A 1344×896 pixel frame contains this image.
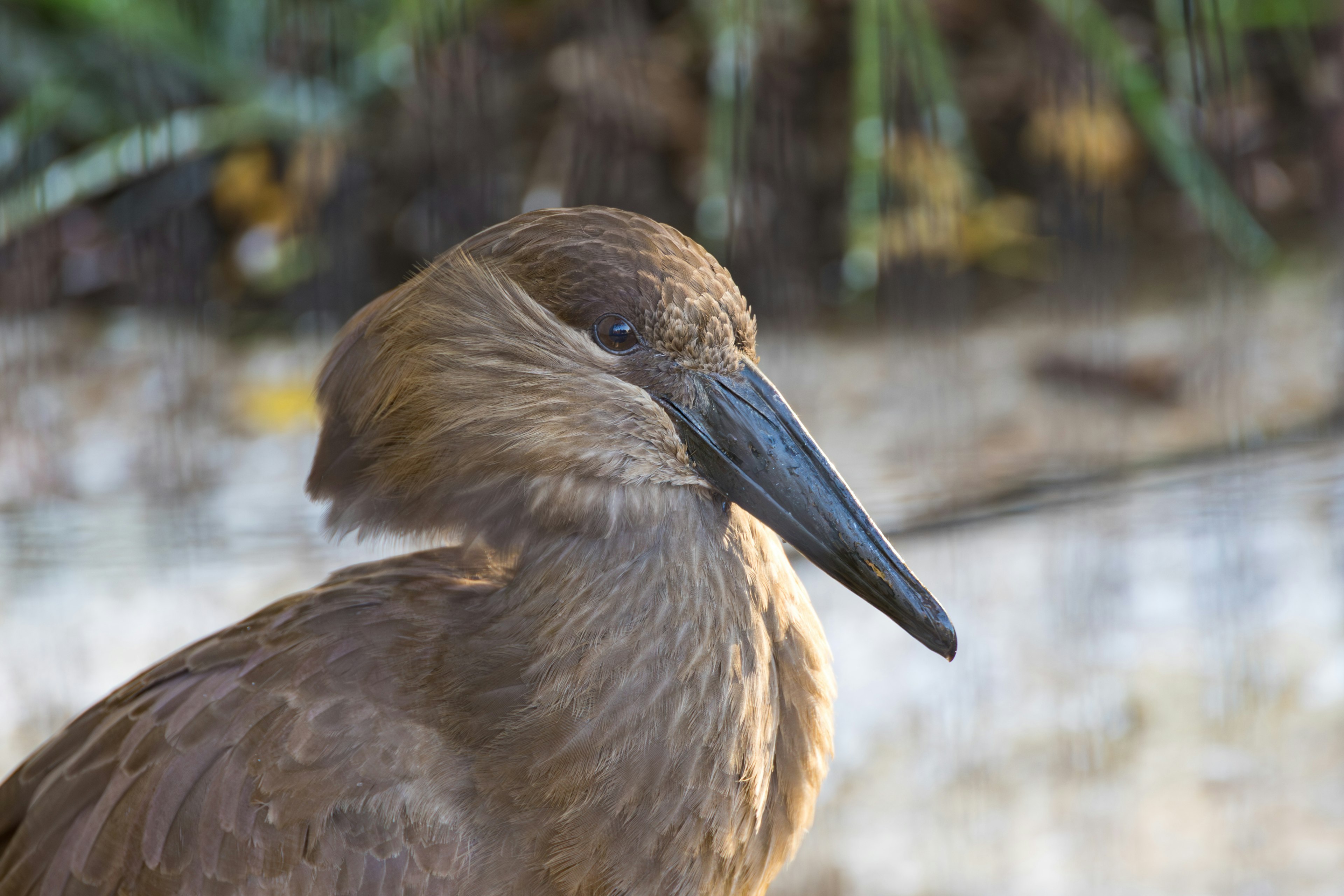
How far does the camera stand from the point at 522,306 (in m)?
0.93

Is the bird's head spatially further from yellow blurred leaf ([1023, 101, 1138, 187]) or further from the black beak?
yellow blurred leaf ([1023, 101, 1138, 187])

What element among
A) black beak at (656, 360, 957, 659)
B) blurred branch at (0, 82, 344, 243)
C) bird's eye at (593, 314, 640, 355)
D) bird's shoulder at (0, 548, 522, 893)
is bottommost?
bird's shoulder at (0, 548, 522, 893)

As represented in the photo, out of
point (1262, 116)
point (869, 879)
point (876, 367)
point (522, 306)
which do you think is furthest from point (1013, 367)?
point (522, 306)

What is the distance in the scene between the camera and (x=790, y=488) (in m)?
0.94

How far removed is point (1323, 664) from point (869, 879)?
0.85 meters

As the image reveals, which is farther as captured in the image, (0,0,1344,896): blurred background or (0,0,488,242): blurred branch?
(0,0,488,242): blurred branch

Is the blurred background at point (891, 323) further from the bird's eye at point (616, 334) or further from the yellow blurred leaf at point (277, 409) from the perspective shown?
the bird's eye at point (616, 334)

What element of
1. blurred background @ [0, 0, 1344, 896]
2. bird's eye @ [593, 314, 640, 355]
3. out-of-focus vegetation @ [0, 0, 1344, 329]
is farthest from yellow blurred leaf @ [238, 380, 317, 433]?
bird's eye @ [593, 314, 640, 355]

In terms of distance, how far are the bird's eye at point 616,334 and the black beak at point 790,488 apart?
0.16ft

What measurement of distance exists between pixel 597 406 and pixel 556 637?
→ 188mm

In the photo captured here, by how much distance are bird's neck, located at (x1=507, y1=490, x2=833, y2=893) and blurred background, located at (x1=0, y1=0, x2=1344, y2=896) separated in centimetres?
64

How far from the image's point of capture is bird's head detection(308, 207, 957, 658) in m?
0.91

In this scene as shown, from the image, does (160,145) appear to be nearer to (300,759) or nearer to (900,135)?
(900,135)

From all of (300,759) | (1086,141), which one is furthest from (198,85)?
(300,759)
